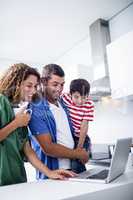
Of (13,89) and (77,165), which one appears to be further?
(77,165)

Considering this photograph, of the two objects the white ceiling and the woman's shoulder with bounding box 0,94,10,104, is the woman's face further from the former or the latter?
the white ceiling

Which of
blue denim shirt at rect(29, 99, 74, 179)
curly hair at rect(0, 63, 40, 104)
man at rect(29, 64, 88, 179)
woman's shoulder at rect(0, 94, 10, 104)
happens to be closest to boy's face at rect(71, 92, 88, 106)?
man at rect(29, 64, 88, 179)

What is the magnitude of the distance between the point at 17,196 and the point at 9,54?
3.51m

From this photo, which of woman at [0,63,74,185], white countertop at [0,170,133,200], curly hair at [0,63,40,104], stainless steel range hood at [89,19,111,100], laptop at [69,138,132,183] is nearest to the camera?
white countertop at [0,170,133,200]

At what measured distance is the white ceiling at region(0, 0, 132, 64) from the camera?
266 centimetres

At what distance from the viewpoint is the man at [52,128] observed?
126 centimetres

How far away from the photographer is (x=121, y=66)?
235 centimetres

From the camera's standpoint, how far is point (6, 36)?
3320mm

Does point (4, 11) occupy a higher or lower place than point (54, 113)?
higher

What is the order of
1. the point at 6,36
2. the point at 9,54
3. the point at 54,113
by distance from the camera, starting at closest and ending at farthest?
the point at 54,113
the point at 6,36
the point at 9,54

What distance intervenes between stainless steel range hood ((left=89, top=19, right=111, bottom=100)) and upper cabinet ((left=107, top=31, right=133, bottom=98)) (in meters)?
0.34

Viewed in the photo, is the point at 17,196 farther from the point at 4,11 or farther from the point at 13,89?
the point at 4,11

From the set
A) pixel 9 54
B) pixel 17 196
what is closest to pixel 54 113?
pixel 17 196

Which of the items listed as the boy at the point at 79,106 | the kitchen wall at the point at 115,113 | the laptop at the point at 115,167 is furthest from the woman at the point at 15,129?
the kitchen wall at the point at 115,113
